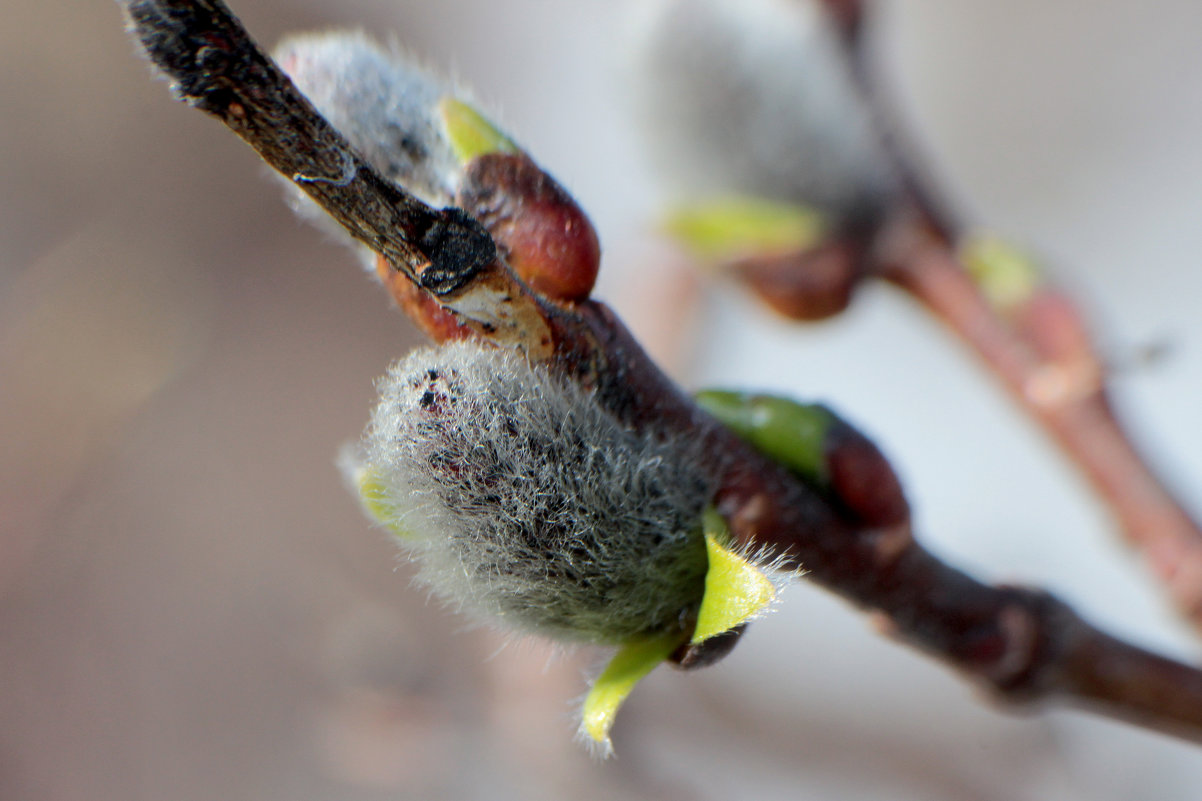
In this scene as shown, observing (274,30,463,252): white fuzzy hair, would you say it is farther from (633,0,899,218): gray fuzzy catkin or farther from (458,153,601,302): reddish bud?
(633,0,899,218): gray fuzzy catkin

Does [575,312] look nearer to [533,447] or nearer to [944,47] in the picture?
[533,447]

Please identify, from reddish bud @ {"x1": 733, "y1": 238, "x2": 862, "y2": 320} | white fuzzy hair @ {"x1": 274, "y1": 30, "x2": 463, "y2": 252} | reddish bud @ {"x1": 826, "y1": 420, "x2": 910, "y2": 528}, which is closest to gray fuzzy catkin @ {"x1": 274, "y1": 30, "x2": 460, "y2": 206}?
white fuzzy hair @ {"x1": 274, "y1": 30, "x2": 463, "y2": 252}

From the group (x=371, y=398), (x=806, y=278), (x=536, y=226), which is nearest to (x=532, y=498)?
(x=536, y=226)

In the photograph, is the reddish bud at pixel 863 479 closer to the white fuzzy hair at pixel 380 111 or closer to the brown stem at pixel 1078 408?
the white fuzzy hair at pixel 380 111

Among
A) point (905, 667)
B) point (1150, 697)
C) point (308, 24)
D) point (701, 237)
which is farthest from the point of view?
point (308, 24)

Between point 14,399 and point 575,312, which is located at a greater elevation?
point 575,312

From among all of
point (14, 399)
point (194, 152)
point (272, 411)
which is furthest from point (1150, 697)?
point (194, 152)

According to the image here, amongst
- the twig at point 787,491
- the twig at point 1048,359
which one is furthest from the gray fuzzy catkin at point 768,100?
the twig at point 787,491
